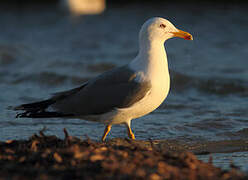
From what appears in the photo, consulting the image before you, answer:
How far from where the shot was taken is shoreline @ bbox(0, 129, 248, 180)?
10.2 ft

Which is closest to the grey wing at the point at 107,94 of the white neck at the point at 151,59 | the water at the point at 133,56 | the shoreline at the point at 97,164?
the white neck at the point at 151,59

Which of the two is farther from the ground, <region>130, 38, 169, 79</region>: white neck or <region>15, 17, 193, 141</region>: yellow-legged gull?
<region>130, 38, 169, 79</region>: white neck

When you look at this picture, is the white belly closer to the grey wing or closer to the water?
the grey wing

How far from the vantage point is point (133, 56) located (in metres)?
11.1

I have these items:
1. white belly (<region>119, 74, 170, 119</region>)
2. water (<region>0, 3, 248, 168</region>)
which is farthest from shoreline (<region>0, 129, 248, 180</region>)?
water (<region>0, 3, 248, 168</region>)

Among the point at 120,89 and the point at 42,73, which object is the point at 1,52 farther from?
the point at 120,89

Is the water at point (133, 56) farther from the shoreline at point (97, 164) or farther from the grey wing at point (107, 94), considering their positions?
the shoreline at point (97, 164)

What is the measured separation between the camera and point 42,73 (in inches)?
377

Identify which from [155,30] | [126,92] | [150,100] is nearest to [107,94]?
[126,92]

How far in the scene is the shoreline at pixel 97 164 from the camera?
3107 millimetres

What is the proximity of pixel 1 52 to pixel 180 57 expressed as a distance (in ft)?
15.6

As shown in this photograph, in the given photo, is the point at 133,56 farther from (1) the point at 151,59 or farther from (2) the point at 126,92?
(2) the point at 126,92

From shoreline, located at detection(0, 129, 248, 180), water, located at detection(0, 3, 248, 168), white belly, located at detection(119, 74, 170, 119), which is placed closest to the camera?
shoreline, located at detection(0, 129, 248, 180)

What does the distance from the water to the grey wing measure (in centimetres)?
31
